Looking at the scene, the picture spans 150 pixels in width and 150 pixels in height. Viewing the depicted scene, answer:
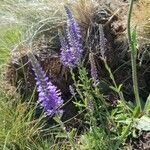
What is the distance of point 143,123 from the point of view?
333cm

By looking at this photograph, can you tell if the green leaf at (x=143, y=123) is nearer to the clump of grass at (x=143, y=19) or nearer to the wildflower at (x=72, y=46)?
the wildflower at (x=72, y=46)

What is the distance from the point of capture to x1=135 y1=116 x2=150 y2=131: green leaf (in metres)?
3.30

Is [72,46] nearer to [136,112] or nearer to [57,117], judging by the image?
[57,117]

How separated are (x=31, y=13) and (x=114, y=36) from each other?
0.90 m

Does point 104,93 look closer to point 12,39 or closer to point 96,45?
point 96,45

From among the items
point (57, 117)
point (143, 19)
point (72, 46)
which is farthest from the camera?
point (143, 19)

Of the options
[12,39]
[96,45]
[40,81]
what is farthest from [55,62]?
[40,81]

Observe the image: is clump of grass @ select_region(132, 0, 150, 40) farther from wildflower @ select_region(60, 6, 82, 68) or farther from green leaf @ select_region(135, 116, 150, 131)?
wildflower @ select_region(60, 6, 82, 68)

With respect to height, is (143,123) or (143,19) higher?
(143,19)

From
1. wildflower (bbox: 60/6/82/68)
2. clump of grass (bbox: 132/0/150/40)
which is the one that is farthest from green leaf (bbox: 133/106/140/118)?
clump of grass (bbox: 132/0/150/40)

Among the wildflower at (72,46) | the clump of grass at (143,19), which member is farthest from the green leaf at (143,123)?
the clump of grass at (143,19)

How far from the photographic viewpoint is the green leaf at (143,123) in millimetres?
3304

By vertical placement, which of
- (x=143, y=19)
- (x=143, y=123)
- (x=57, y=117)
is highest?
(x=143, y=19)

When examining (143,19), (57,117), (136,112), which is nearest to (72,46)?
(57,117)
